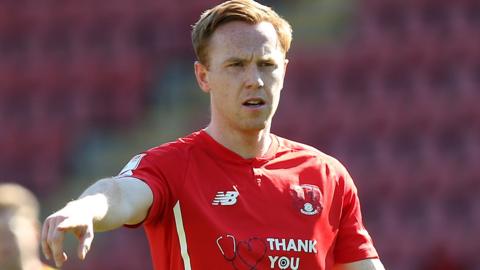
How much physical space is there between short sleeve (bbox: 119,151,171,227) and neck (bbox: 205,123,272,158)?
0.83ft

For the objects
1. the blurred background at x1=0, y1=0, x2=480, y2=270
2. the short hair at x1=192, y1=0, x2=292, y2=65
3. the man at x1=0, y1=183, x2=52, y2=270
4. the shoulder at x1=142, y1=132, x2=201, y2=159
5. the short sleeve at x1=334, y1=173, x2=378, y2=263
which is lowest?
the blurred background at x1=0, y1=0, x2=480, y2=270

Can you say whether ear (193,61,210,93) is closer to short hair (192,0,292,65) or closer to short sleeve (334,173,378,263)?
short hair (192,0,292,65)

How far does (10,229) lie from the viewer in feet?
18.0

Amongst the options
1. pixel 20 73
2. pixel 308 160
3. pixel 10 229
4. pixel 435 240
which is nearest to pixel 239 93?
pixel 308 160

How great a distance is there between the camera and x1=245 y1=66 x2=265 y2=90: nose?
13.3 feet

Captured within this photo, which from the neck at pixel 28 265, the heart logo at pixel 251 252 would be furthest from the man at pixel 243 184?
the neck at pixel 28 265

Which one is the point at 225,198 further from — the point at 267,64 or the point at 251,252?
the point at 267,64

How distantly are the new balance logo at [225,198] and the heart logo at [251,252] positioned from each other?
0.48 ft

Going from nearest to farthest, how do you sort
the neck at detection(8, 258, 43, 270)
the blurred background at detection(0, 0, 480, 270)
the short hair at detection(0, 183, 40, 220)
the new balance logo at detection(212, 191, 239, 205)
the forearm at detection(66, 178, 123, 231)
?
the forearm at detection(66, 178, 123, 231)
the new balance logo at detection(212, 191, 239, 205)
the neck at detection(8, 258, 43, 270)
the short hair at detection(0, 183, 40, 220)
the blurred background at detection(0, 0, 480, 270)

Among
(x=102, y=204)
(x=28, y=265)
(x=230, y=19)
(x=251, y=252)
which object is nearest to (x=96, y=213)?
(x=102, y=204)

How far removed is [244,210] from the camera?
4031 millimetres

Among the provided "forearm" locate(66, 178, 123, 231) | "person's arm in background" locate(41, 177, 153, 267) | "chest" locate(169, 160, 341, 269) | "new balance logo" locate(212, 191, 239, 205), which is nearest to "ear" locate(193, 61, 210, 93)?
"chest" locate(169, 160, 341, 269)

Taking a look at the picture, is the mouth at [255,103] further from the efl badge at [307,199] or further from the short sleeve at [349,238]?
the short sleeve at [349,238]

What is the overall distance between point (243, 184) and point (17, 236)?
66.5 inches
